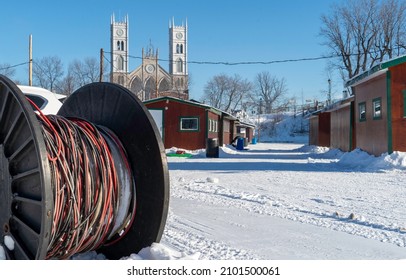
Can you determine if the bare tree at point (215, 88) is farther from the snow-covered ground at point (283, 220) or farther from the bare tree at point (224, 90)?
the snow-covered ground at point (283, 220)

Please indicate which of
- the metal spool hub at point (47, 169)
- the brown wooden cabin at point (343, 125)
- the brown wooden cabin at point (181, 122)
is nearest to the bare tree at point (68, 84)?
the brown wooden cabin at point (181, 122)

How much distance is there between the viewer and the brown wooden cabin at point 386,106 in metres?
13.9

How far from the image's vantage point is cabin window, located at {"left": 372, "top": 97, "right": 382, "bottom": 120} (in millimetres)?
14929

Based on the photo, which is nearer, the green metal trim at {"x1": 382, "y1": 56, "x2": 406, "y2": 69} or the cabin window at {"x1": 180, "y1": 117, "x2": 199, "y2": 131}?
the green metal trim at {"x1": 382, "y1": 56, "x2": 406, "y2": 69}

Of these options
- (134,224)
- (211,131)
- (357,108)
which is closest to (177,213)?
(134,224)

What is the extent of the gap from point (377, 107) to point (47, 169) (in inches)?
583

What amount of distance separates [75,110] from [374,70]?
41.3 ft

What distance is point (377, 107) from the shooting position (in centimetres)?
1538

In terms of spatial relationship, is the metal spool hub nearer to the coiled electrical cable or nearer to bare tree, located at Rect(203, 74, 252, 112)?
the coiled electrical cable

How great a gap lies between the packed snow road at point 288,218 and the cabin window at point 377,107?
16.2 feet

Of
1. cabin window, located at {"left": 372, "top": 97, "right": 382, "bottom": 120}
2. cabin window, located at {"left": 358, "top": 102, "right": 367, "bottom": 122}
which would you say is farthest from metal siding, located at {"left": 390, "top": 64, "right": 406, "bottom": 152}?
cabin window, located at {"left": 358, "top": 102, "right": 367, "bottom": 122}

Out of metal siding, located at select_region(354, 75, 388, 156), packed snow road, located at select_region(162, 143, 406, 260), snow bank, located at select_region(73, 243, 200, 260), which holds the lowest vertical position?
packed snow road, located at select_region(162, 143, 406, 260)

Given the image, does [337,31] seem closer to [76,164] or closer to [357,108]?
[357,108]

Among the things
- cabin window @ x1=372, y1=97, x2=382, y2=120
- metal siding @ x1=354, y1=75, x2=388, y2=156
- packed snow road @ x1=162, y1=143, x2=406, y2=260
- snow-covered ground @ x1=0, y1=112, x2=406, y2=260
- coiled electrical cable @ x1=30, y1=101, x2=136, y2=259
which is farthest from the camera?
cabin window @ x1=372, y1=97, x2=382, y2=120
